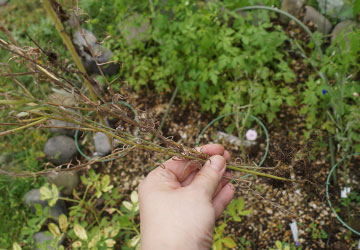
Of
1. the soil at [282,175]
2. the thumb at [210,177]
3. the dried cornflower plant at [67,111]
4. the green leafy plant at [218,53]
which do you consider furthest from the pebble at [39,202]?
the thumb at [210,177]

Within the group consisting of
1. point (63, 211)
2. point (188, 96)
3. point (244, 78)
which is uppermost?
point (244, 78)

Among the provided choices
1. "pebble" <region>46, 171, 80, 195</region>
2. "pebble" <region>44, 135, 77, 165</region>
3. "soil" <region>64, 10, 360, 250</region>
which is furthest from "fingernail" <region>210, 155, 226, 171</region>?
"pebble" <region>44, 135, 77, 165</region>

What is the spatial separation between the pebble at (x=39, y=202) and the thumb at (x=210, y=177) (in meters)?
1.85

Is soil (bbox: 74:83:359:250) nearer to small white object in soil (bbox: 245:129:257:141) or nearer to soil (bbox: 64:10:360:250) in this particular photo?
soil (bbox: 64:10:360:250)

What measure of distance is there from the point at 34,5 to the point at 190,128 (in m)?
3.39

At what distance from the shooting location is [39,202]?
2.79m

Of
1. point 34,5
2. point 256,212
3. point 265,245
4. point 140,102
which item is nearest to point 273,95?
point 256,212

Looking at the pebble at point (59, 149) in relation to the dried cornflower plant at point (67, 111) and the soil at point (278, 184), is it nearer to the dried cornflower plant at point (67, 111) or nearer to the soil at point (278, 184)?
the soil at point (278, 184)

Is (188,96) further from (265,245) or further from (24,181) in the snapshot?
(24,181)

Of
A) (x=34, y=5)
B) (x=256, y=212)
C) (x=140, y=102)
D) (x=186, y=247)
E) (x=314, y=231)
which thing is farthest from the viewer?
(x=34, y=5)

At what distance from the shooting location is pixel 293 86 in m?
3.05

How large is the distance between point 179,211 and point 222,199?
19.3 inches

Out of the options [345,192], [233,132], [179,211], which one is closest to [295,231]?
[345,192]

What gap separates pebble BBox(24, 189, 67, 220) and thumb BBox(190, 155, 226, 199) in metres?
1.85
